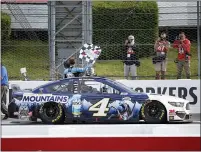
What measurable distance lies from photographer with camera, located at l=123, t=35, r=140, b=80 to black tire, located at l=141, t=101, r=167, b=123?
6.38ft

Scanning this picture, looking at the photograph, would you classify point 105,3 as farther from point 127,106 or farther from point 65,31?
point 127,106

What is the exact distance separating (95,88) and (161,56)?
238 centimetres

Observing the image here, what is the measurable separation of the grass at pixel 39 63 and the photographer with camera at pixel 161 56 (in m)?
0.11

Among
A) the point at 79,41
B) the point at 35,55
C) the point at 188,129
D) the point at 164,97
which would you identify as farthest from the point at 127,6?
the point at 188,129

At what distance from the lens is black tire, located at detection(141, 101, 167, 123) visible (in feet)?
32.9

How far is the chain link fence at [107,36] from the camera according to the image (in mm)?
12031

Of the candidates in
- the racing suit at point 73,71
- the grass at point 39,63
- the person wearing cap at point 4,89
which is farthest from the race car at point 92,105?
the grass at point 39,63

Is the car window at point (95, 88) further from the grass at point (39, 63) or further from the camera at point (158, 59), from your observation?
the camera at point (158, 59)

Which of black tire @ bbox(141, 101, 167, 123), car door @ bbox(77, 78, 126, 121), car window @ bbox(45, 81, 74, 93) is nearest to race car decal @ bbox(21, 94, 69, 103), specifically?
car window @ bbox(45, 81, 74, 93)

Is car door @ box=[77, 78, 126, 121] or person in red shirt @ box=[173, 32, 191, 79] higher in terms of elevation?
person in red shirt @ box=[173, 32, 191, 79]

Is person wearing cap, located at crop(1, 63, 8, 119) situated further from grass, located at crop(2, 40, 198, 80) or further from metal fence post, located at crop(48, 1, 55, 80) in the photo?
metal fence post, located at crop(48, 1, 55, 80)

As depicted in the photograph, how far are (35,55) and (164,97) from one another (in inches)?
138

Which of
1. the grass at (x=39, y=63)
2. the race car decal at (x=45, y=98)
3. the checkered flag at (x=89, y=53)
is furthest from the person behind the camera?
the grass at (x=39, y=63)

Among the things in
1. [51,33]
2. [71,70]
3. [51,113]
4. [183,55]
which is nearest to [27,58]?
→ [51,33]
